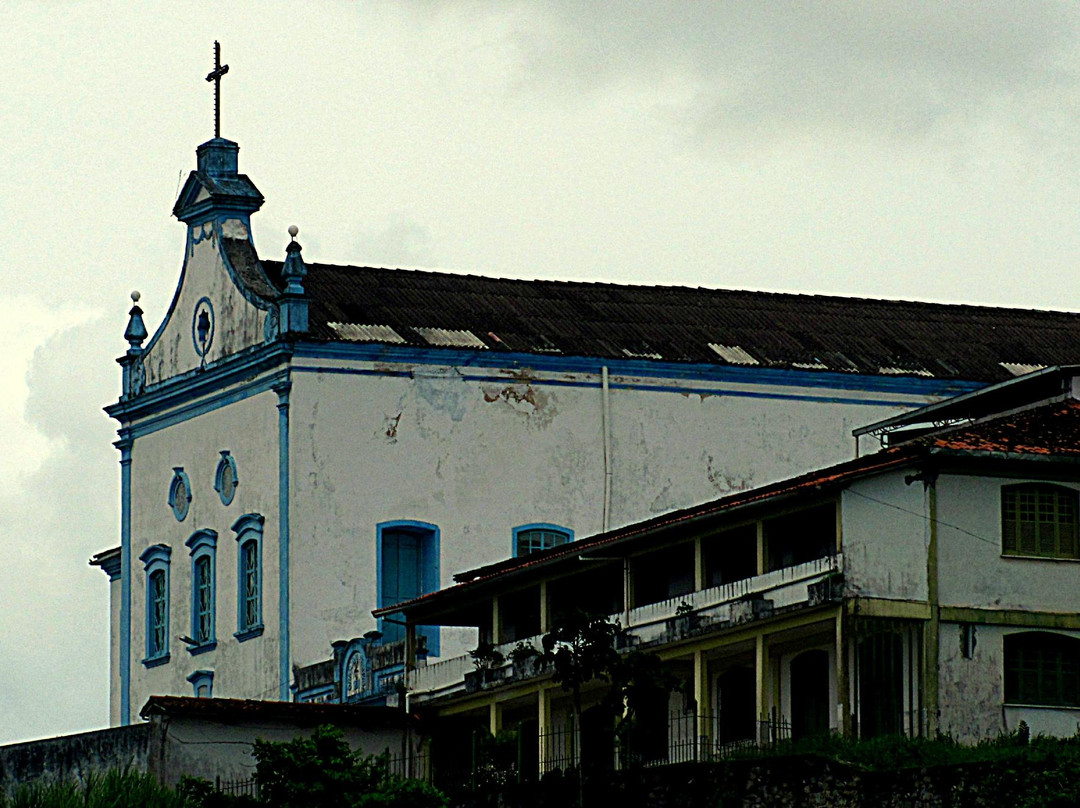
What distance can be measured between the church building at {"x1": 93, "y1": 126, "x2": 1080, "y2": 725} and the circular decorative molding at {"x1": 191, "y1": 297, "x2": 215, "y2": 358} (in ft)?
0.22

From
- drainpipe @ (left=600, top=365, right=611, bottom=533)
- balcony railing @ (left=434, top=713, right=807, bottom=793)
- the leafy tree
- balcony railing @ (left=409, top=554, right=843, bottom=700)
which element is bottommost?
the leafy tree

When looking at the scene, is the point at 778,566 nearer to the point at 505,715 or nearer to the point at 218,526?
the point at 505,715

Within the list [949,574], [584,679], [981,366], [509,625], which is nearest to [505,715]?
[509,625]

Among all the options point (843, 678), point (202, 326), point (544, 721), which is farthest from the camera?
point (202, 326)

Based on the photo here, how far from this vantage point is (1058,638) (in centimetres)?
4450

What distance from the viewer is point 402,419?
5900 cm

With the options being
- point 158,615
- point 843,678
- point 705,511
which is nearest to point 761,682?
point 843,678

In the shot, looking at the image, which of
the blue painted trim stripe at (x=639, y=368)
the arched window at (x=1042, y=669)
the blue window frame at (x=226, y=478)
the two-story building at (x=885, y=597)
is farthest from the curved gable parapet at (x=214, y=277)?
the arched window at (x=1042, y=669)

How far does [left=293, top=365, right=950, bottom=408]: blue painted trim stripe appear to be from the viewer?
58594 millimetres

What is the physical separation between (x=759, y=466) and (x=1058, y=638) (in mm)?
17874

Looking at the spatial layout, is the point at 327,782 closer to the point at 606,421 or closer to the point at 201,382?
the point at 606,421

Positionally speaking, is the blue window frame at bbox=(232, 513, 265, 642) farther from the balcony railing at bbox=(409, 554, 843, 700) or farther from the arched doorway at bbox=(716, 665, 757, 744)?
the arched doorway at bbox=(716, 665, 757, 744)

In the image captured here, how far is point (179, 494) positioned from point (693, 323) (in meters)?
10.3

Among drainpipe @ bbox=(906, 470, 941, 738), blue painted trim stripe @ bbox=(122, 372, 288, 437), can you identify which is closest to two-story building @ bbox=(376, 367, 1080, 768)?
drainpipe @ bbox=(906, 470, 941, 738)
